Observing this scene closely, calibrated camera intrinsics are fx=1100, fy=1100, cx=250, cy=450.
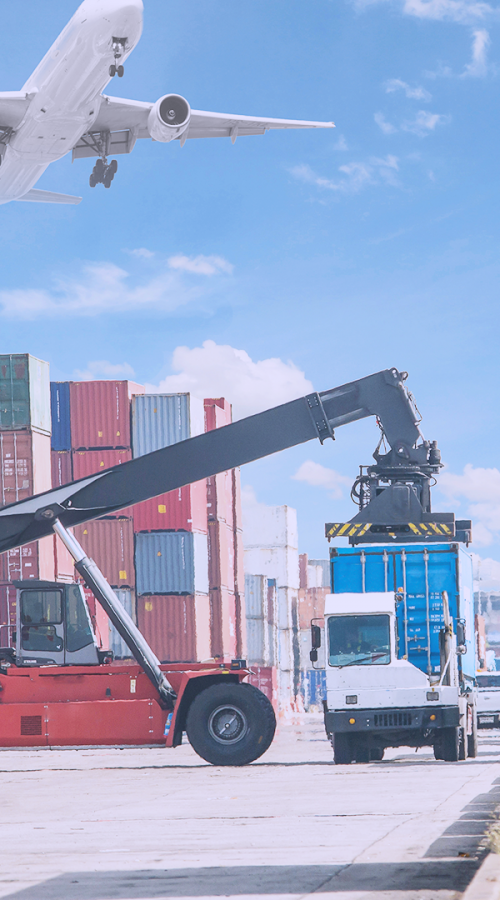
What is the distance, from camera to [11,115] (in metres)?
25.7

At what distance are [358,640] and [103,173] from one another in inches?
629

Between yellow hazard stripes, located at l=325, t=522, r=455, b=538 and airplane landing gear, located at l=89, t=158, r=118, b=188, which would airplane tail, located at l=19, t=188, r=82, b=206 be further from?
yellow hazard stripes, located at l=325, t=522, r=455, b=538

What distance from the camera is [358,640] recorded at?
16.6 m

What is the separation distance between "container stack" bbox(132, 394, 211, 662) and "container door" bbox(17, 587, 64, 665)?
18.4 meters

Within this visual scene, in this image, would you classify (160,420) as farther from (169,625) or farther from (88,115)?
(88,115)

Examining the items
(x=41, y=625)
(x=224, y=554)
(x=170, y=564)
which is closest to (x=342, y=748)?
(x=41, y=625)

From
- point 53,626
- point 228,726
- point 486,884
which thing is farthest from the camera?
point 53,626

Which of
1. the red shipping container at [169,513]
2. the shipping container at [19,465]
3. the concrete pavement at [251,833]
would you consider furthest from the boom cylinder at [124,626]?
the red shipping container at [169,513]

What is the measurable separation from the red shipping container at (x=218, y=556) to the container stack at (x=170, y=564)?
1.42 m

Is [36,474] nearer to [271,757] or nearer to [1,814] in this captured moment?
[271,757]

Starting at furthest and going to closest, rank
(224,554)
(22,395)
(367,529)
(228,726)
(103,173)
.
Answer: (224,554) < (22,395) < (103,173) < (367,529) < (228,726)

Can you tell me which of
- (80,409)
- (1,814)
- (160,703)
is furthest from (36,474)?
(1,814)

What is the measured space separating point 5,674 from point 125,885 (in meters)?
11.7

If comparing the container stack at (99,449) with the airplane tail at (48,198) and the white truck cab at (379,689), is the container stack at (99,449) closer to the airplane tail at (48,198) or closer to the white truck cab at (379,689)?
the airplane tail at (48,198)
